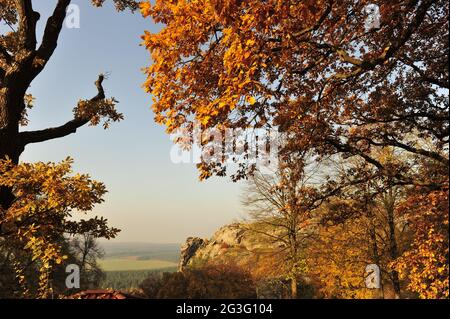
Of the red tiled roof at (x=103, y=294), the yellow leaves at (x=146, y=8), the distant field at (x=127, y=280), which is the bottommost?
the distant field at (x=127, y=280)

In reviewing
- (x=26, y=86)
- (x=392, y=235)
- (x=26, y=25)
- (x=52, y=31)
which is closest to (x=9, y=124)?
(x=26, y=86)

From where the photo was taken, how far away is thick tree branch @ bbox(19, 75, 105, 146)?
1086 centimetres

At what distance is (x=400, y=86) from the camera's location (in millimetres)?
12195

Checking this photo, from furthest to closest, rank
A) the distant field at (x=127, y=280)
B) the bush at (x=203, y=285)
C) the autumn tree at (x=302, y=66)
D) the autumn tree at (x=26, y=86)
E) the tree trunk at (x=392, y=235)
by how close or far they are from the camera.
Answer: the distant field at (x=127, y=280) < the bush at (x=203, y=285) < the tree trunk at (x=392, y=235) < the autumn tree at (x=26, y=86) < the autumn tree at (x=302, y=66)

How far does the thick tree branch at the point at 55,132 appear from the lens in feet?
35.6

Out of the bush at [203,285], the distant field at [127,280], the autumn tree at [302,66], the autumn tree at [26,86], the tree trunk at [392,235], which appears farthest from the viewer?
the distant field at [127,280]

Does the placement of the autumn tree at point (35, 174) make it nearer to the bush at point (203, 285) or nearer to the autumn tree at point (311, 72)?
the autumn tree at point (311, 72)

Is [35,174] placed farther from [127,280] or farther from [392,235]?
[127,280]

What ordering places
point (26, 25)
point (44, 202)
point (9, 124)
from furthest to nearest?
point (26, 25) < point (9, 124) < point (44, 202)

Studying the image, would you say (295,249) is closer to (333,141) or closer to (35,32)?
(333,141)

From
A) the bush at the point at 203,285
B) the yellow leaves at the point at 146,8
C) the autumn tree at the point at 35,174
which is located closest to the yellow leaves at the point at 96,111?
the autumn tree at the point at 35,174

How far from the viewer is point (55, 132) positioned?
1138 cm

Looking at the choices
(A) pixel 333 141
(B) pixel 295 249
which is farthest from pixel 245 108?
(B) pixel 295 249

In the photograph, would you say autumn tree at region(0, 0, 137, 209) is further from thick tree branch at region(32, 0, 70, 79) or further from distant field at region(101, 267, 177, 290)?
distant field at region(101, 267, 177, 290)
